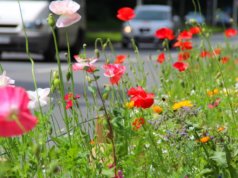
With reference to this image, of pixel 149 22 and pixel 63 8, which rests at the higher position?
pixel 63 8

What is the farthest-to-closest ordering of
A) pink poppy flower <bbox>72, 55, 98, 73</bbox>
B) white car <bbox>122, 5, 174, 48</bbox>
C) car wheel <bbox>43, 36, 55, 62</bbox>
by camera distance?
1. white car <bbox>122, 5, 174, 48</bbox>
2. car wheel <bbox>43, 36, 55, 62</bbox>
3. pink poppy flower <bbox>72, 55, 98, 73</bbox>

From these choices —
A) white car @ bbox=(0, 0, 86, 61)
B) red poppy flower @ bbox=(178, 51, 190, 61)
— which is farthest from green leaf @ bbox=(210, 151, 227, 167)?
white car @ bbox=(0, 0, 86, 61)

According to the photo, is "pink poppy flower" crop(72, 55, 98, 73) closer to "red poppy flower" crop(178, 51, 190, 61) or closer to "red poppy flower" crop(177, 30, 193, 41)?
"red poppy flower" crop(177, 30, 193, 41)

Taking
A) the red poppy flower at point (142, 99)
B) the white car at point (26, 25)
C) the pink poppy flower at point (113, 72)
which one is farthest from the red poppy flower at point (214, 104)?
the white car at point (26, 25)

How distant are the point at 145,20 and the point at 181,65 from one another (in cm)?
2453

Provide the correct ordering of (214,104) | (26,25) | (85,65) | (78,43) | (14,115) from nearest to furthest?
(14,115), (85,65), (214,104), (26,25), (78,43)

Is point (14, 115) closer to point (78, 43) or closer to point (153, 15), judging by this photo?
point (78, 43)

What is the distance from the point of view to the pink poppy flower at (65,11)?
3221mm

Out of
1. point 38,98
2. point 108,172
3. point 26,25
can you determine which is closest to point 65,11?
point 38,98

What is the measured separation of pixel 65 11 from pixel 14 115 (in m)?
1.27

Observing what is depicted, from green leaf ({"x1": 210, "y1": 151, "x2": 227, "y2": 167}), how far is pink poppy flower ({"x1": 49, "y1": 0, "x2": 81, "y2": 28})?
2.11 ft

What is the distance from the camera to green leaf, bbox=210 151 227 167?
3.18 meters

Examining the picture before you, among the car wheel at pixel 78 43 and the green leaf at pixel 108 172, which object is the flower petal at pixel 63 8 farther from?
the car wheel at pixel 78 43

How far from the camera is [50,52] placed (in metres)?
20.6
